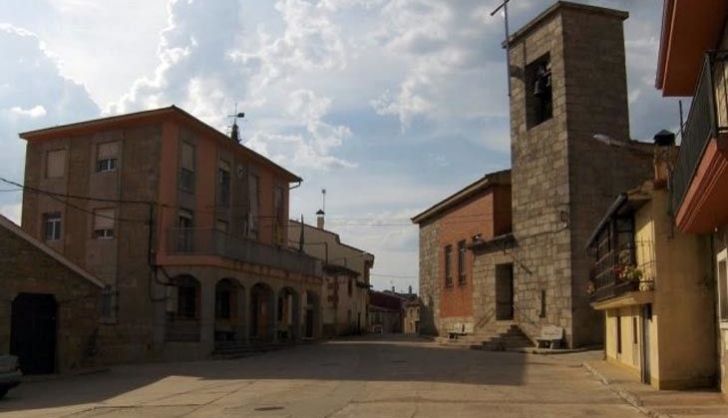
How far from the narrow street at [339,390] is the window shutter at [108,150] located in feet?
31.5

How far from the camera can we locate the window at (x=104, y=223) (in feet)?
105

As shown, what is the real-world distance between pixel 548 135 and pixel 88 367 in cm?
1816

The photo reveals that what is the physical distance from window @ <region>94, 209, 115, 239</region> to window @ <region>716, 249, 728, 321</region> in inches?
952

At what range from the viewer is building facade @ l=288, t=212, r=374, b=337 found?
57031mm

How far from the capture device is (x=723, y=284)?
549 inches

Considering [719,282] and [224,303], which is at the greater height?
[719,282]

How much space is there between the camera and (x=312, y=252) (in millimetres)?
61250

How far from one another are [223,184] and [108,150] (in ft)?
18.7

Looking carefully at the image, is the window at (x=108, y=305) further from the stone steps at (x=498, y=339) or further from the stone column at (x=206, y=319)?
the stone steps at (x=498, y=339)

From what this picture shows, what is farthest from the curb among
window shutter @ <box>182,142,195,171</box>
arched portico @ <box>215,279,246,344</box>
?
window shutter @ <box>182,142,195,171</box>

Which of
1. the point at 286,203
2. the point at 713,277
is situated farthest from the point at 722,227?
the point at 286,203

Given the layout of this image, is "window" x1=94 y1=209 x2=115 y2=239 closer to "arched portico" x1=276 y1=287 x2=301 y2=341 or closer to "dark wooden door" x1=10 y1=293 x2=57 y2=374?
"dark wooden door" x1=10 y1=293 x2=57 y2=374

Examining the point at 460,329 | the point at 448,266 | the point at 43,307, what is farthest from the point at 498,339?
the point at 43,307

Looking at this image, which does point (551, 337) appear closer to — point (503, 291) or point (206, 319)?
point (503, 291)
